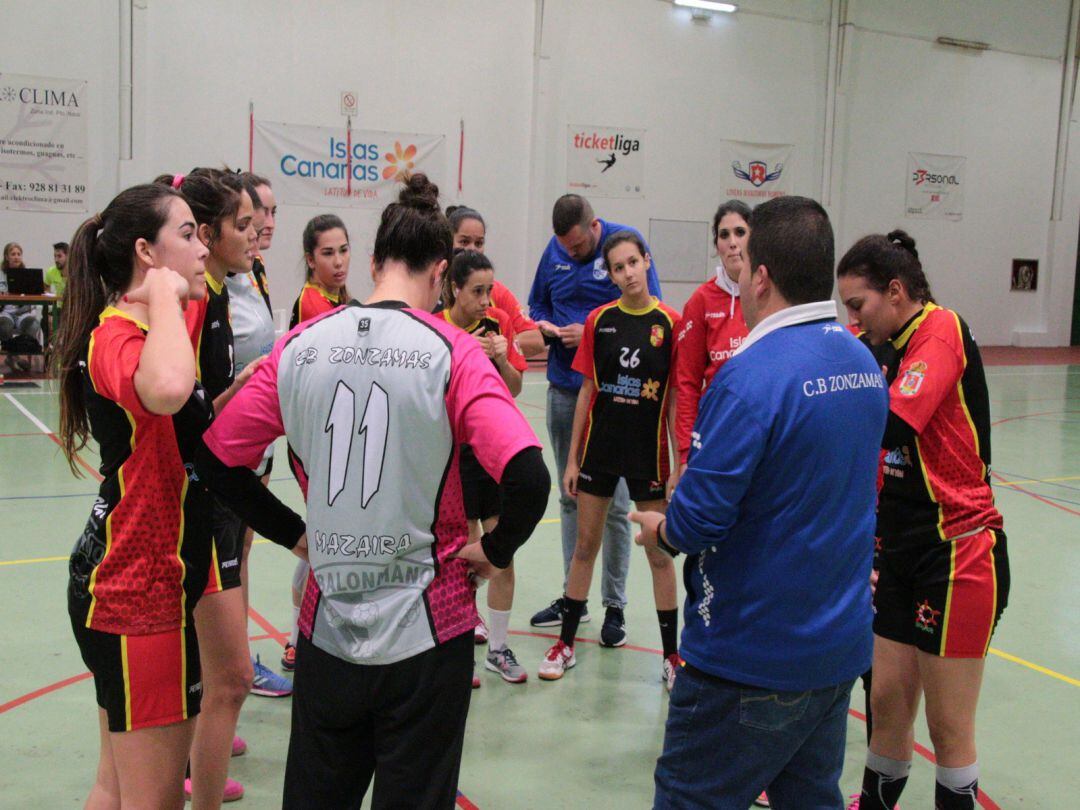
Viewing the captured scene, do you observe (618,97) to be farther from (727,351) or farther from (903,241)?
(903,241)

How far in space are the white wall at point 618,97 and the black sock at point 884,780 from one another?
1112 centimetres

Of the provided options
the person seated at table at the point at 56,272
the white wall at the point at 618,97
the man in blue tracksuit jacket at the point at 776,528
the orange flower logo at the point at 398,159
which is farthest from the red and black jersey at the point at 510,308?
the orange flower logo at the point at 398,159

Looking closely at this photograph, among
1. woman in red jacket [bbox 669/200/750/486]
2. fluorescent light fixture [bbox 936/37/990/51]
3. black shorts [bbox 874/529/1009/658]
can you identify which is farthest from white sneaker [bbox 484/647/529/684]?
fluorescent light fixture [bbox 936/37/990/51]

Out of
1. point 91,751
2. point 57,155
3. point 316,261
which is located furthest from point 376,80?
point 91,751

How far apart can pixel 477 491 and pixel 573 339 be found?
0.99 m

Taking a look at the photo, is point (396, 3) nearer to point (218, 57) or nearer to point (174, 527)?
point (218, 57)

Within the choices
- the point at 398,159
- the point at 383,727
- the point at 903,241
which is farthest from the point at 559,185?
the point at 383,727

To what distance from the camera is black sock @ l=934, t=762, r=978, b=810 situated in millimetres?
2686

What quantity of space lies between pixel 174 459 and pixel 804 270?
1407 mm

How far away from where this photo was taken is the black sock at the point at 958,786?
8.81ft

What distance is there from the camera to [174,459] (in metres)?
2.16

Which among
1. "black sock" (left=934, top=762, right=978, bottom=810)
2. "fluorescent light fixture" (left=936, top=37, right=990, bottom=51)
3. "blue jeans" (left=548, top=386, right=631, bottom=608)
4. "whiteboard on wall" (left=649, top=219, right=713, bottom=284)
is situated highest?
"fluorescent light fixture" (left=936, top=37, right=990, bottom=51)

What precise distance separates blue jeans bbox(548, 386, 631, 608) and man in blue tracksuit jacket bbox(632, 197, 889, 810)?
8.31 ft

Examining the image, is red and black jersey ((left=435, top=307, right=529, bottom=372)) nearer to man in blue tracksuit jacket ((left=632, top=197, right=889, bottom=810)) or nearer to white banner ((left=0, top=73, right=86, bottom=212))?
man in blue tracksuit jacket ((left=632, top=197, right=889, bottom=810))
